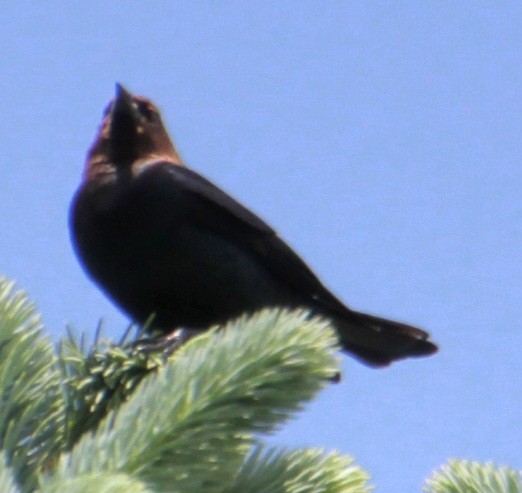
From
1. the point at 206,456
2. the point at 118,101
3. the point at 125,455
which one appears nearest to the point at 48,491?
the point at 125,455

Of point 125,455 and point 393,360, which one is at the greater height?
point 393,360

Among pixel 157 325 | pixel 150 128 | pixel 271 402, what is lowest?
pixel 271 402

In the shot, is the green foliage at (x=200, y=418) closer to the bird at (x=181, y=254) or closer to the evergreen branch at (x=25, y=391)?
the evergreen branch at (x=25, y=391)

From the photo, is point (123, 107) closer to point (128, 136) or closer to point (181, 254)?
point (128, 136)

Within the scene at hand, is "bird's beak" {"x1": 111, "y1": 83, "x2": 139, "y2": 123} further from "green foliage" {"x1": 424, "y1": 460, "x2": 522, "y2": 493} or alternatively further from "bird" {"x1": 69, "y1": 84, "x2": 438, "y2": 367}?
"green foliage" {"x1": 424, "y1": 460, "x2": 522, "y2": 493}

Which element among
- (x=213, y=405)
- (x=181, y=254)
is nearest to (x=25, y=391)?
(x=213, y=405)

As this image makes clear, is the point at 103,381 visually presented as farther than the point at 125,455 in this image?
Yes

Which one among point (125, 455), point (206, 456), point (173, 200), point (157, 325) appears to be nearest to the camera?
point (125, 455)

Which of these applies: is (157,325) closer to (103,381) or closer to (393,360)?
(393,360)
